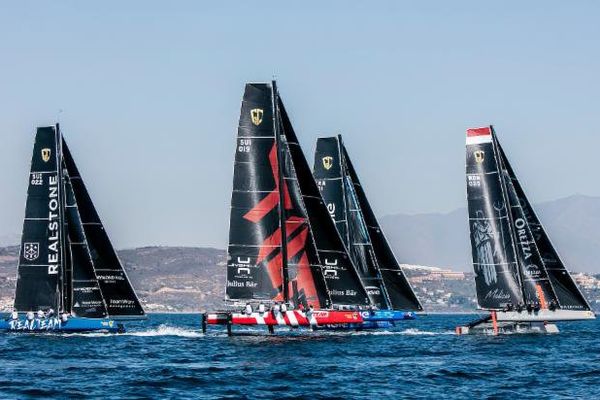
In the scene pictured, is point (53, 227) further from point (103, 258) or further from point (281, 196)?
point (281, 196)

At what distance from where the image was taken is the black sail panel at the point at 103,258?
7375 cm

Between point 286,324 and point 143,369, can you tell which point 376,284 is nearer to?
point 286,324

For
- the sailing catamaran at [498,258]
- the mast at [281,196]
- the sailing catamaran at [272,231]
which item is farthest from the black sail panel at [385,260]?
the mast at [281,196]

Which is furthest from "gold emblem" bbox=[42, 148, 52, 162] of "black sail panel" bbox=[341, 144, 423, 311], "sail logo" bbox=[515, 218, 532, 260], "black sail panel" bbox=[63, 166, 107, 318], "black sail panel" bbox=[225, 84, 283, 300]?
"sail logo" bbox=[515, 218, 532, 260]

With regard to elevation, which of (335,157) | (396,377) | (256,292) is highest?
(335,157)

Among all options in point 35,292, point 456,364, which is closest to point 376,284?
point 35,292

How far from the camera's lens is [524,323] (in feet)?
246

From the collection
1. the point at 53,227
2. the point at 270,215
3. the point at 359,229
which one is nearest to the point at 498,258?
the point at 359,229

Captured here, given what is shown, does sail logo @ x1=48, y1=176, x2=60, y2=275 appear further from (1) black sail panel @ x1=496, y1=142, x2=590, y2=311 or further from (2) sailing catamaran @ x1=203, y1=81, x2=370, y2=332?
(1) black sail panel @ x1=496, y1=142, x2=590, y2=311

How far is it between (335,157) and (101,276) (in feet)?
63.5

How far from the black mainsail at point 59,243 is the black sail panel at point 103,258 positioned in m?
0.06

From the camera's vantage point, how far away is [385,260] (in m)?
86.3

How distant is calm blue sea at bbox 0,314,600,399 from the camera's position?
4256cm

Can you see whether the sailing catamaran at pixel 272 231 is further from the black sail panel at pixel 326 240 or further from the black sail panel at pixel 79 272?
the black sail panel at pixel 79 272
